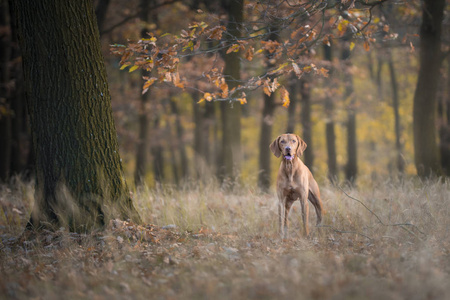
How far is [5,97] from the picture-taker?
1317 centimetres

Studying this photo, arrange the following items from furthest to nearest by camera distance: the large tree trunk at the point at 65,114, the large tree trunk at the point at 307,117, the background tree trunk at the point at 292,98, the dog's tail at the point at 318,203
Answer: the large tree trunk at the point at 307,117 < the background tree trunk at the point at 292,98 < the dog's tail at the point at 318,203 < the large tree trunk at the point at 65,114

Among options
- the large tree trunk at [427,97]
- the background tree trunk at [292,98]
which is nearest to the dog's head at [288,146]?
the large tree trunk at [427,97]

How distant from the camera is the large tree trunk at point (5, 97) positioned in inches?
484

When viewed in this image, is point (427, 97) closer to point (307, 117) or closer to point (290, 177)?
point (290, 177)

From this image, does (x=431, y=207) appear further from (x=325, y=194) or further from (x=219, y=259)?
(x=219, y=259)

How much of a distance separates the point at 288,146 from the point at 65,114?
3.12 m

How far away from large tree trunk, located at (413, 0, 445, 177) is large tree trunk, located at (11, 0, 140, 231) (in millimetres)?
6919

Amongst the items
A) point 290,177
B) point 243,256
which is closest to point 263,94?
point 290,177

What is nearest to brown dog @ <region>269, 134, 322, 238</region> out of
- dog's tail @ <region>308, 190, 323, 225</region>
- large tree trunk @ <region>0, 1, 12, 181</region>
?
dog's tail @ <region>308, 190, 323, 225</region>

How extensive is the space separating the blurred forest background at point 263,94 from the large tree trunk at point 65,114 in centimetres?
206

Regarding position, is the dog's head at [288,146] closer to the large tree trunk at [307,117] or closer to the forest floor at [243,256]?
the forest floor at [243,256]

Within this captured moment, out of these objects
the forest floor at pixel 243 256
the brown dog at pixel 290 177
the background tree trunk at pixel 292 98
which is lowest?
the forest floor at pixel 243 256

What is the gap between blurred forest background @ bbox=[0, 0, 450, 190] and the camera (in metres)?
9.42

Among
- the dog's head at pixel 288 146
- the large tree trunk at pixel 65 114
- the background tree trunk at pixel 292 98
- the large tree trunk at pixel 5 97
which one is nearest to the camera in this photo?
the large tree trunk at pixel 65 114
